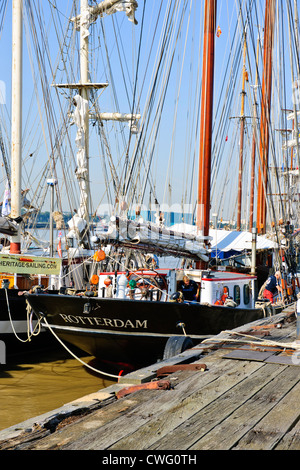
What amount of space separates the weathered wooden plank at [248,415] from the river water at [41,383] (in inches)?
279

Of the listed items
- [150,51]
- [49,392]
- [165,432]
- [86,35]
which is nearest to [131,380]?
[165,432]

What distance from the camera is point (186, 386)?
21.5 feet

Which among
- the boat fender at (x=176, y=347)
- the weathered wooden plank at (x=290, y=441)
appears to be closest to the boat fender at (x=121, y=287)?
the boat fender at (x=176, y=347)

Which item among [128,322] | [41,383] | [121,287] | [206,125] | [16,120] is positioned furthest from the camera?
[206,125]

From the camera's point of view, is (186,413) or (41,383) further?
(41,383)

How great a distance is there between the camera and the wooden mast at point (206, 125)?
18797mm

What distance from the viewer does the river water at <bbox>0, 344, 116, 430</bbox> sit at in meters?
13.1

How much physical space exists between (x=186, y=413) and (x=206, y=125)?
1471 centimetres

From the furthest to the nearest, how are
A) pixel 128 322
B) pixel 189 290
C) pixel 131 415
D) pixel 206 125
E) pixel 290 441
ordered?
pixel 206 125
pixel 189 290
pixel 128 322
pixel 131 415
pixel 290 441

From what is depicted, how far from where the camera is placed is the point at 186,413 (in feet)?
18.0

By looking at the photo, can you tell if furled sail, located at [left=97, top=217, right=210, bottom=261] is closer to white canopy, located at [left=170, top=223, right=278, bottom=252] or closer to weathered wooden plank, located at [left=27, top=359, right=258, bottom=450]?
weathered wooden plank, located at [left=27, top=359, right=258, bottom=450]

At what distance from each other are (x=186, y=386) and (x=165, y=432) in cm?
162

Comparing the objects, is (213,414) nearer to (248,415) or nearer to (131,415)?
(248,415)

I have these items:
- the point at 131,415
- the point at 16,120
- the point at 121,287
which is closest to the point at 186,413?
the point at 131,415
